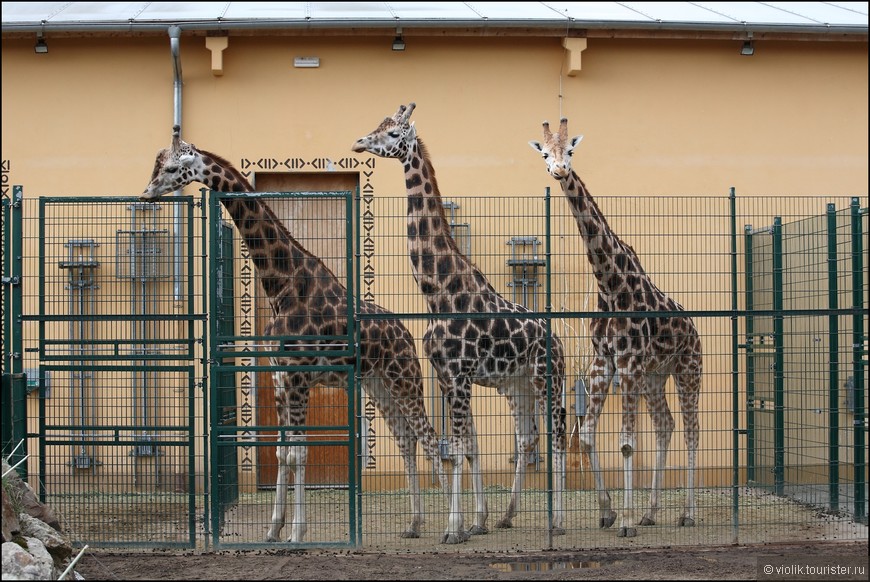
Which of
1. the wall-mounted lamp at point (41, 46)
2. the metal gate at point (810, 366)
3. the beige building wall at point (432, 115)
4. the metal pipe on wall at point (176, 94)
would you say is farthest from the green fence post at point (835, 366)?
the wall-mounted lamp at point (41, 46)

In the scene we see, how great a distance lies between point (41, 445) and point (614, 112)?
22.0 feet

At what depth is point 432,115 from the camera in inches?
438

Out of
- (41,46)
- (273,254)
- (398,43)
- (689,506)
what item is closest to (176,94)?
(41,46)

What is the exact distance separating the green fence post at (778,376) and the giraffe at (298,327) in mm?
2963

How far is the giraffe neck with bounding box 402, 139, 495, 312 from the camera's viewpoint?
8.80 metres

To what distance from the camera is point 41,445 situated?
27.5 feet

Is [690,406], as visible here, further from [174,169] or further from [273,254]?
[174,169]

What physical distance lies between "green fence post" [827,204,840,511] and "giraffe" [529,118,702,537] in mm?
1187

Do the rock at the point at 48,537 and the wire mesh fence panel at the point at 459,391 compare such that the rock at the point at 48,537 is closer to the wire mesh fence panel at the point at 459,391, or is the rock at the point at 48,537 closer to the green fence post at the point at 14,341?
the wire mesh fence panel at the point at 459,391

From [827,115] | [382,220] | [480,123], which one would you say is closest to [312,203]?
[382,220]

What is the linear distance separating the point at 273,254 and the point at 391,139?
1.42 m

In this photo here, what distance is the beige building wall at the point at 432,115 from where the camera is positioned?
11031 mm

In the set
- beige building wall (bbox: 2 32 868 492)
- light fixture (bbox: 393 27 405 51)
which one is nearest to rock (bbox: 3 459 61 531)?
beige building wall (bbox: 2 32 868 492)

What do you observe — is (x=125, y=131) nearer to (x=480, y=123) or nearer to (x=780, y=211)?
(x=480, y=123)
